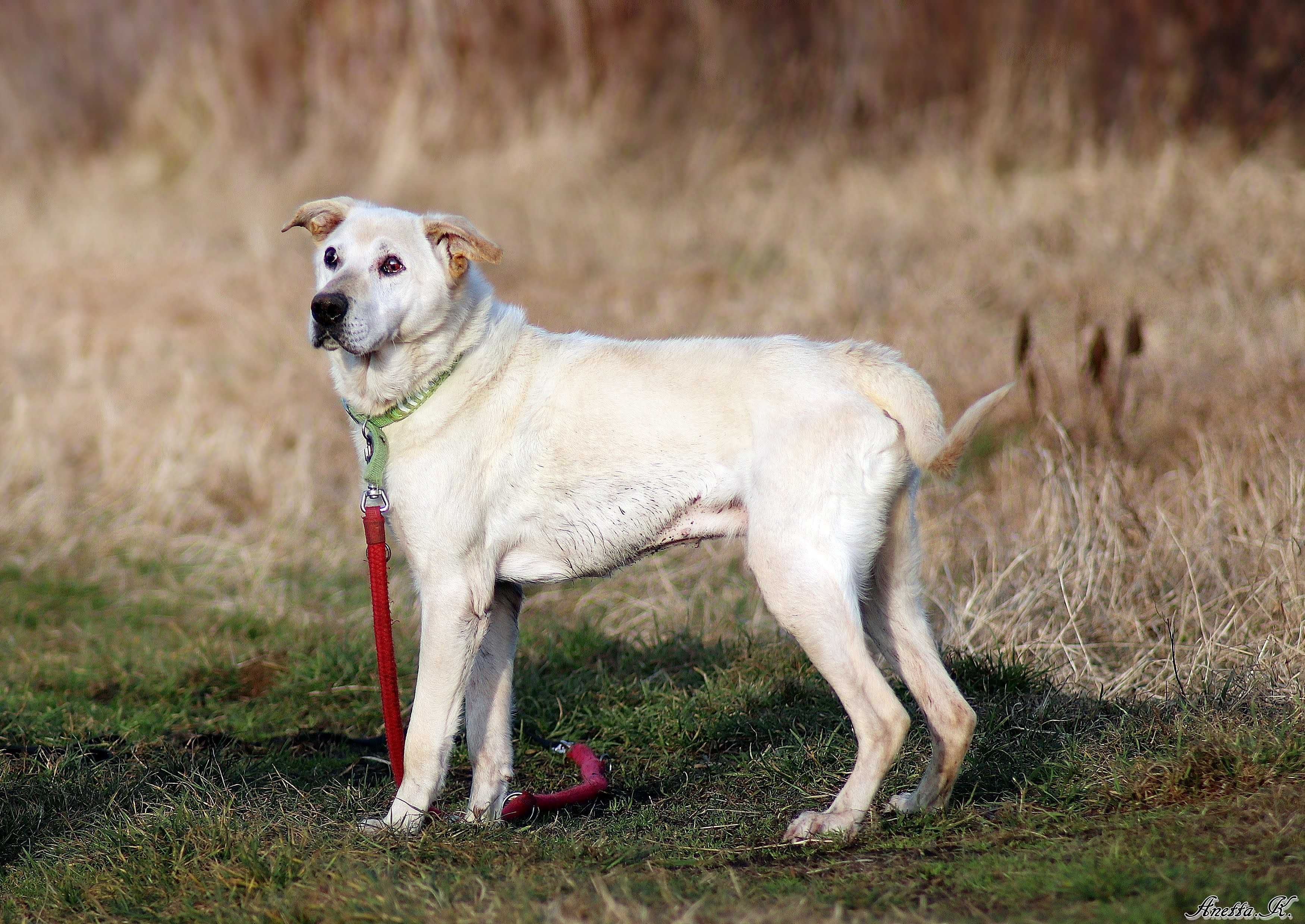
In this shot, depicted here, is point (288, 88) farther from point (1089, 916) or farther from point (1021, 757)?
point (1089, 916)

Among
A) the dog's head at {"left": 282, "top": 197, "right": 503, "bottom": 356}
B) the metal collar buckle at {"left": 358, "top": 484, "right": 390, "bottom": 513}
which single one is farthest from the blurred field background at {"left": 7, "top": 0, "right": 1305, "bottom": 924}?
the dog's head at {"left": 282, "top": 197, "right": 503, "bottom": 356}

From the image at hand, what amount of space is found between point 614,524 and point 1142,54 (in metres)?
9.09

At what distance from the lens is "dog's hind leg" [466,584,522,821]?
12.6ft

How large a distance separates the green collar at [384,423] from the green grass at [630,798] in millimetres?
952

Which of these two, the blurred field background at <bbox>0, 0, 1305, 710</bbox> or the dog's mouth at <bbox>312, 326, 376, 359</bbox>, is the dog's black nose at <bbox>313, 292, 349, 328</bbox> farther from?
the blurred field background at <bbox>0, 0, 1305, 710</bbox>

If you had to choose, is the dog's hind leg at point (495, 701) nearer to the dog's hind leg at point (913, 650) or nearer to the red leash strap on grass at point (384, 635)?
the red leash strap on grass at point (384, 635)

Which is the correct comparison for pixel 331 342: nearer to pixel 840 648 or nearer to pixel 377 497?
pixel 377 497

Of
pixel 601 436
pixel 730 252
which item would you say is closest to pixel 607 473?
pixel 601 436

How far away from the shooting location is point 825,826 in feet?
10.7

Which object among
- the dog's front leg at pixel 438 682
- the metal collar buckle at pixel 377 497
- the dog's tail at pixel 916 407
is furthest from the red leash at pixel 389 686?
the dog's tail at pixel 916 407

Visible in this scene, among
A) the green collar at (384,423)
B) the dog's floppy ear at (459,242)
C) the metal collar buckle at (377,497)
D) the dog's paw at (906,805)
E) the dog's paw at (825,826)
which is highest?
the dog's floppy ear at (459,242)

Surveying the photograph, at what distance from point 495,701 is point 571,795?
14.1 inches

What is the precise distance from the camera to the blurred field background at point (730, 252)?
530 cm

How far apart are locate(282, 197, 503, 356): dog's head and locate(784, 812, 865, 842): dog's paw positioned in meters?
1.70
